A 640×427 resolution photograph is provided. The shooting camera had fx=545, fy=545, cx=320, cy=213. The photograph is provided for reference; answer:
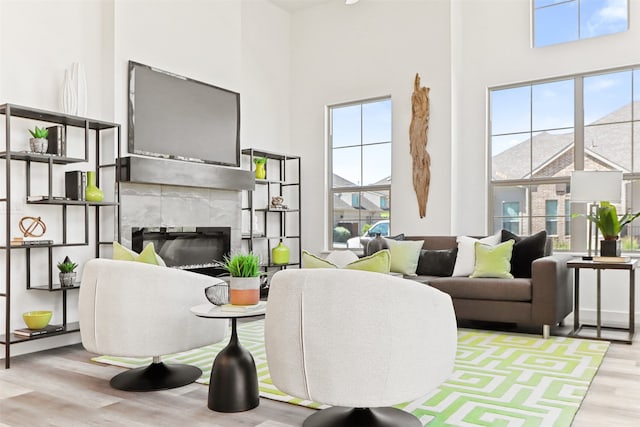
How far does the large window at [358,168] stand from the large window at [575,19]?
1.87 meters

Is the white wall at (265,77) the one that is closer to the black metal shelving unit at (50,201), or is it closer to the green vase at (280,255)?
the green vase at (280,255)

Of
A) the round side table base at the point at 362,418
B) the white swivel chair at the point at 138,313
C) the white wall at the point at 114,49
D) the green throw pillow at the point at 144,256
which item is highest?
the white wall at the point at 114,49

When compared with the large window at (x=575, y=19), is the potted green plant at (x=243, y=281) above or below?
below

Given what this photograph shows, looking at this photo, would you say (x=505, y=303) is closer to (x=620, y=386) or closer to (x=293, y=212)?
(x=620, y=386)

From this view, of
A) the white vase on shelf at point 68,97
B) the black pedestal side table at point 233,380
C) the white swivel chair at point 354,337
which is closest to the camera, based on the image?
the white swivel chair at point 354,337

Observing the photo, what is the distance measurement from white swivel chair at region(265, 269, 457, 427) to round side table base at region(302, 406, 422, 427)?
0.30m

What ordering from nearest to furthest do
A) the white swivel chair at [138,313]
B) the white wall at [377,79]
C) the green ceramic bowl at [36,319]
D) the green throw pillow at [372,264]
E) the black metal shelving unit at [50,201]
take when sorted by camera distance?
the green throw pillow at [372,264] < the white swivel chair at [138,313] < the black metal shelving unit at [50,201] < the green ceramic bowl at [36,319] < the white wall at [377,79]

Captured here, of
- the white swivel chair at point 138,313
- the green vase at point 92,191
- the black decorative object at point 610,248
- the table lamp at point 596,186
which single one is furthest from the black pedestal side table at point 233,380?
the black decorative object at point 610,248

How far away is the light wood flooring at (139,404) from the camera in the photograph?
260cm

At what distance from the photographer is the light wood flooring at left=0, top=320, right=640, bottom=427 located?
260 cm

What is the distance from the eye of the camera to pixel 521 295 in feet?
14.8

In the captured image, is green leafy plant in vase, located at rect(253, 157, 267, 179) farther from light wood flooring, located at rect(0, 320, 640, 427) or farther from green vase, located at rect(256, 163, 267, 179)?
light wood flooring, located at rect(0, 320, 640, 427)

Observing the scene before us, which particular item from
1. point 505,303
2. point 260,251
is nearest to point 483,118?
point 505,303

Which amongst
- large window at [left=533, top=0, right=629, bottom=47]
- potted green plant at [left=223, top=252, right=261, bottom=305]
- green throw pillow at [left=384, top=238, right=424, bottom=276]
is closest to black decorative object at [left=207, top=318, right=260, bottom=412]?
potted green plant at [left=223, top=252, right=261, bottom=305]
